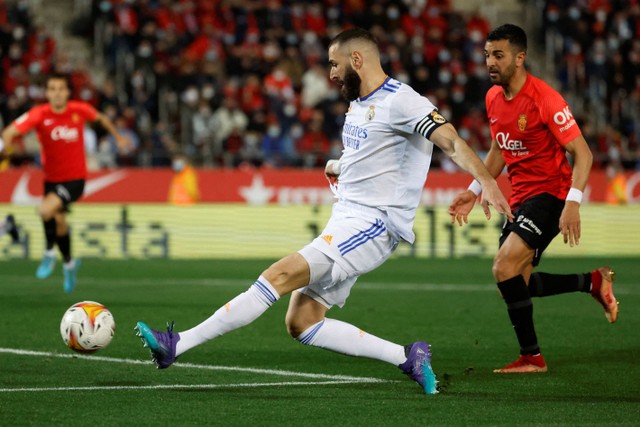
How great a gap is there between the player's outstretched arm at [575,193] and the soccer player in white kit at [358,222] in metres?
0.98

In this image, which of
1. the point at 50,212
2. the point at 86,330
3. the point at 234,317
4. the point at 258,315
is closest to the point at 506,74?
the point at 258,315

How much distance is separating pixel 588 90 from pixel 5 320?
20.2 m

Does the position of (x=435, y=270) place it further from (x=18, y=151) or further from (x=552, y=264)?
(x=18, y=151)

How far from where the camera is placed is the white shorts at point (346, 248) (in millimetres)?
6621

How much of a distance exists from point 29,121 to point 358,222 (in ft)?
26.4

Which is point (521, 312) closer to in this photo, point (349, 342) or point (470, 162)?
point (349, 342)

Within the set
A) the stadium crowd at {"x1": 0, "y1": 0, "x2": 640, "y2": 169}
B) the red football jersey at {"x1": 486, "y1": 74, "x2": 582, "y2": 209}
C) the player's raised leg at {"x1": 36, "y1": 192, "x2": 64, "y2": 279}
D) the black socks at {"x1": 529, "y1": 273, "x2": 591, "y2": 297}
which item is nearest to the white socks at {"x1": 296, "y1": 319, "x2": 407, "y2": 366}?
the red football jersey at {"x1": 486, "y1": 74, "x2": 582, "y2": 209}

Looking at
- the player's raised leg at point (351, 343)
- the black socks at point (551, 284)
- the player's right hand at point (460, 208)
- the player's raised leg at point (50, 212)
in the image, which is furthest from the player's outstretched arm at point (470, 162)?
the player's raised leg at point (50, 212)

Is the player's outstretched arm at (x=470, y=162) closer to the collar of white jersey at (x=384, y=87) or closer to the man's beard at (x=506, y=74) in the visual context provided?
the collar of white jersey at (x=384, y=87)

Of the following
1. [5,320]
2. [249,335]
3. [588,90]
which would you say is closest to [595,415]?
[249,335]

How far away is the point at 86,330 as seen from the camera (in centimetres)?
717

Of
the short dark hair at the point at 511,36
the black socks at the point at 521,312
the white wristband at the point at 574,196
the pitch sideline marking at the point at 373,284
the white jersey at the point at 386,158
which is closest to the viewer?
the white jersey at the point at 386,158

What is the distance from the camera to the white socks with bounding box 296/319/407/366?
685 centimetres

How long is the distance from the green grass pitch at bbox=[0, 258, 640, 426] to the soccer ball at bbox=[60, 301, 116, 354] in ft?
0.79
